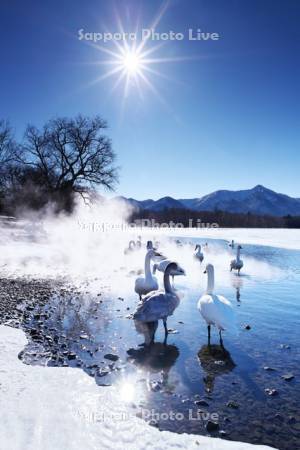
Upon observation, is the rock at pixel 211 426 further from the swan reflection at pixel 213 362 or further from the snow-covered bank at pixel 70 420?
the swan reflection at pixel 213 362

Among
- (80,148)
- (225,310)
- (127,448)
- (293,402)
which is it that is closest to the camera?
(127,448)

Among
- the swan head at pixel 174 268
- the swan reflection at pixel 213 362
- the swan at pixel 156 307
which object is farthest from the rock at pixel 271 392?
the swan head at pixel 174 268

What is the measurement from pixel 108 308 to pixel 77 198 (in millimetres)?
28745

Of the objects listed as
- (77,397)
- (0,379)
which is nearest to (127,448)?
(77,397)

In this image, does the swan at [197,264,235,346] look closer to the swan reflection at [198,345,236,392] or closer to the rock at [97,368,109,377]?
the swan reflection at [198,345,236,392]

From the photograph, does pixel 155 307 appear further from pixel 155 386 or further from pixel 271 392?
pixel 271 392

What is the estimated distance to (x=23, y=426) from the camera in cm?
394

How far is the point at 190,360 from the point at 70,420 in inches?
117

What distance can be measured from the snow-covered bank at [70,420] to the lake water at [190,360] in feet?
1.00

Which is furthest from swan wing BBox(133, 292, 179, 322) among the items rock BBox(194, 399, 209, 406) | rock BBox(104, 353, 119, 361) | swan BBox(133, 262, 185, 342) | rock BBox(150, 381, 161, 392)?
rock BBox(194, 399, 209, 406)

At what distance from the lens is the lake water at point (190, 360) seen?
4.69m

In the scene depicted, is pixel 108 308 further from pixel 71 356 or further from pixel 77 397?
pixel 77 397

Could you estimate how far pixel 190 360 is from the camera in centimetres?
653

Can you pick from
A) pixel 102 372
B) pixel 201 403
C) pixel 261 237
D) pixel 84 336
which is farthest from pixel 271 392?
pixel 261 237
